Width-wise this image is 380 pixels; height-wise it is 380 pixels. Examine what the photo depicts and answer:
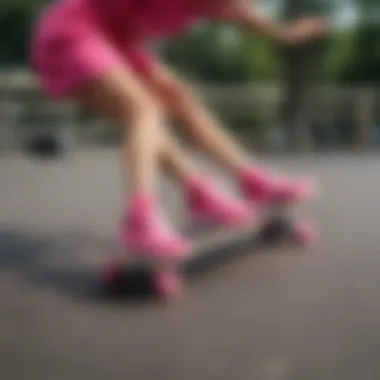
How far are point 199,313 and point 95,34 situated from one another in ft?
1.65

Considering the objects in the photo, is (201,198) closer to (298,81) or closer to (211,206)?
(211,206)

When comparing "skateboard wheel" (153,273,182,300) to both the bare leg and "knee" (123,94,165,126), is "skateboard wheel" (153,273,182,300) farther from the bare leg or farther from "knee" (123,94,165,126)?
the bare leg

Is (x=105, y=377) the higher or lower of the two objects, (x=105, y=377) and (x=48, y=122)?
the higher

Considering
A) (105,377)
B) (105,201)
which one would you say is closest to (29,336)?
(105,377)

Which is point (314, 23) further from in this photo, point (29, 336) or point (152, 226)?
point (29, 336)

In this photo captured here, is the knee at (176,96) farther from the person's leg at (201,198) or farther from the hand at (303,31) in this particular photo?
the hand at (303,31)

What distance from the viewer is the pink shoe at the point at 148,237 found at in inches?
45.7

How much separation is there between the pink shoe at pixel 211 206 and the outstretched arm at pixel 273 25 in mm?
290

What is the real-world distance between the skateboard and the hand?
0.31 meters

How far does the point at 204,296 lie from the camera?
3.93 ft

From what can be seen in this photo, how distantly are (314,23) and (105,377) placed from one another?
84cm

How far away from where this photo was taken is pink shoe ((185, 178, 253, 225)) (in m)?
1.42

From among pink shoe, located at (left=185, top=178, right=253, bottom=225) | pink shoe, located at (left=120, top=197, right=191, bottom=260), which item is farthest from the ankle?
pink shoe, located at (left=185, top=178, right=253, bottom=225)

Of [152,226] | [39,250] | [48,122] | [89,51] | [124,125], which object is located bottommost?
[48,122]
